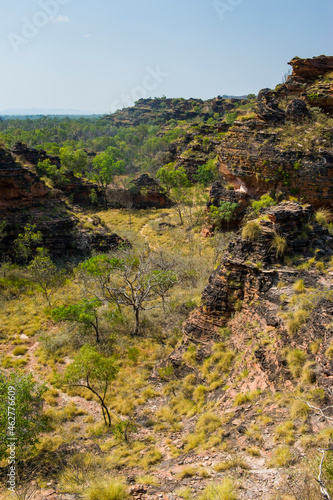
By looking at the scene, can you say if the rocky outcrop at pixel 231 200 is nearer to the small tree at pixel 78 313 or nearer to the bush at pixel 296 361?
the small tree at pixel 78 313

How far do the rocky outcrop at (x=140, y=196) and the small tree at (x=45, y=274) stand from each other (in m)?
24.5

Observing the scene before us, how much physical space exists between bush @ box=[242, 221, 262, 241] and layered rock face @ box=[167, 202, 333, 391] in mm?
139

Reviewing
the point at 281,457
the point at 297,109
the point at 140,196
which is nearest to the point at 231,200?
the point at 297,109

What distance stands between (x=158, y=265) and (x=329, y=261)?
40.7 feet

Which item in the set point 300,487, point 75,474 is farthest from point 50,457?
point 300,487

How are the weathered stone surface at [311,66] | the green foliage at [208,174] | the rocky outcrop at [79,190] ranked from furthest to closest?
the rocky outcrop at [79,190] → the green foliage at [208,174] → the weathered stone surface at [311,66]

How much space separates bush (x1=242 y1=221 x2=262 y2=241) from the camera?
11258mm

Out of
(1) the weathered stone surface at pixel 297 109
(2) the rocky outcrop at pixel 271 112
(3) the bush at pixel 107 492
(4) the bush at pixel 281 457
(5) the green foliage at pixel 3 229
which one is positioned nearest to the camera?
(4) the bush at pixel 281 457

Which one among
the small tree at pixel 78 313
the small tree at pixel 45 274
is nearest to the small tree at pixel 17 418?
the small tree at pixel 78 313

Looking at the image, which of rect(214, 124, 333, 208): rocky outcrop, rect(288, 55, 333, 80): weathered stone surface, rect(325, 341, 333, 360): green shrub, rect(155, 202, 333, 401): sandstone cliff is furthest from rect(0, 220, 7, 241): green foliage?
rect(288, 55, 333, 80): weathered stone surface

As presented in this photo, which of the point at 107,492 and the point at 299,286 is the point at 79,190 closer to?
the point at 299,286

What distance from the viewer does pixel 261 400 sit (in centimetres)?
797

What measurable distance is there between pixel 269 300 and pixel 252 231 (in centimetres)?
278

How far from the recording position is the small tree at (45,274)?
2102 centimetres
